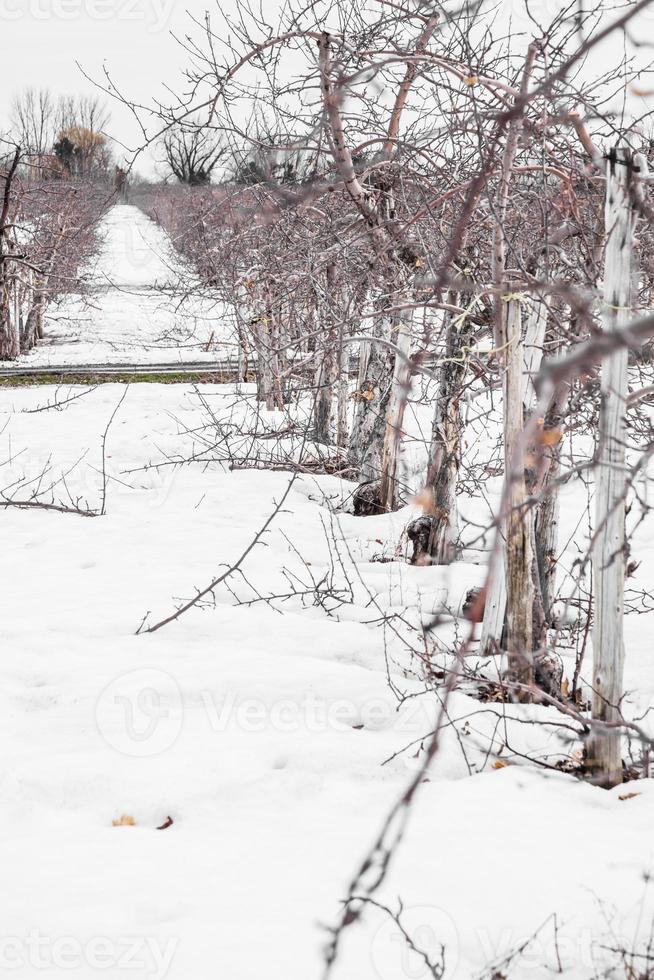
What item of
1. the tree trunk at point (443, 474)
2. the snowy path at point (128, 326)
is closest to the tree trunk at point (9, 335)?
the snowy path at point (128, 326)

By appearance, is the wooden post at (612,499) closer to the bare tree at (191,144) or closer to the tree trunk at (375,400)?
the bare tree at (191,144)

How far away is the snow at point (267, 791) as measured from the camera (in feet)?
6.39

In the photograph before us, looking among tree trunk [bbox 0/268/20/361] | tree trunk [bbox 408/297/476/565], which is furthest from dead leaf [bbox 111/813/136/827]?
tree trunk [bbox 0/268/20/361]

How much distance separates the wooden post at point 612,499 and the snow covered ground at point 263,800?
0.18 m

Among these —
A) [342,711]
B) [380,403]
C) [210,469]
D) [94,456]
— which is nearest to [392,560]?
[380,403]

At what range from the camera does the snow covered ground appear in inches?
76.5

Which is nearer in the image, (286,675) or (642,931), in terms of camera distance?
(642,931)

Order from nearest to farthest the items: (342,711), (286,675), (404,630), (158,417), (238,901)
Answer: (238,901) → (342,711) → (286,675) → (404,630) → (158,417)

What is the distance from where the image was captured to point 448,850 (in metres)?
2.29

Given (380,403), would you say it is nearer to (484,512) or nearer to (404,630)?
(484,512)

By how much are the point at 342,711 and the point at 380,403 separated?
4.43 meters

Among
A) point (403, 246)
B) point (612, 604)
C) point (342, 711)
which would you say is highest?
point (403, 246)

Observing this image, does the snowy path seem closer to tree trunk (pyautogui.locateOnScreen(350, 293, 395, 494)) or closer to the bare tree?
tree trunk (pyautogui.locateOnScreen(350, 293, 395, 494))

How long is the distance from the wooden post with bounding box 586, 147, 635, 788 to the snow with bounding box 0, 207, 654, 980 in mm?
166
